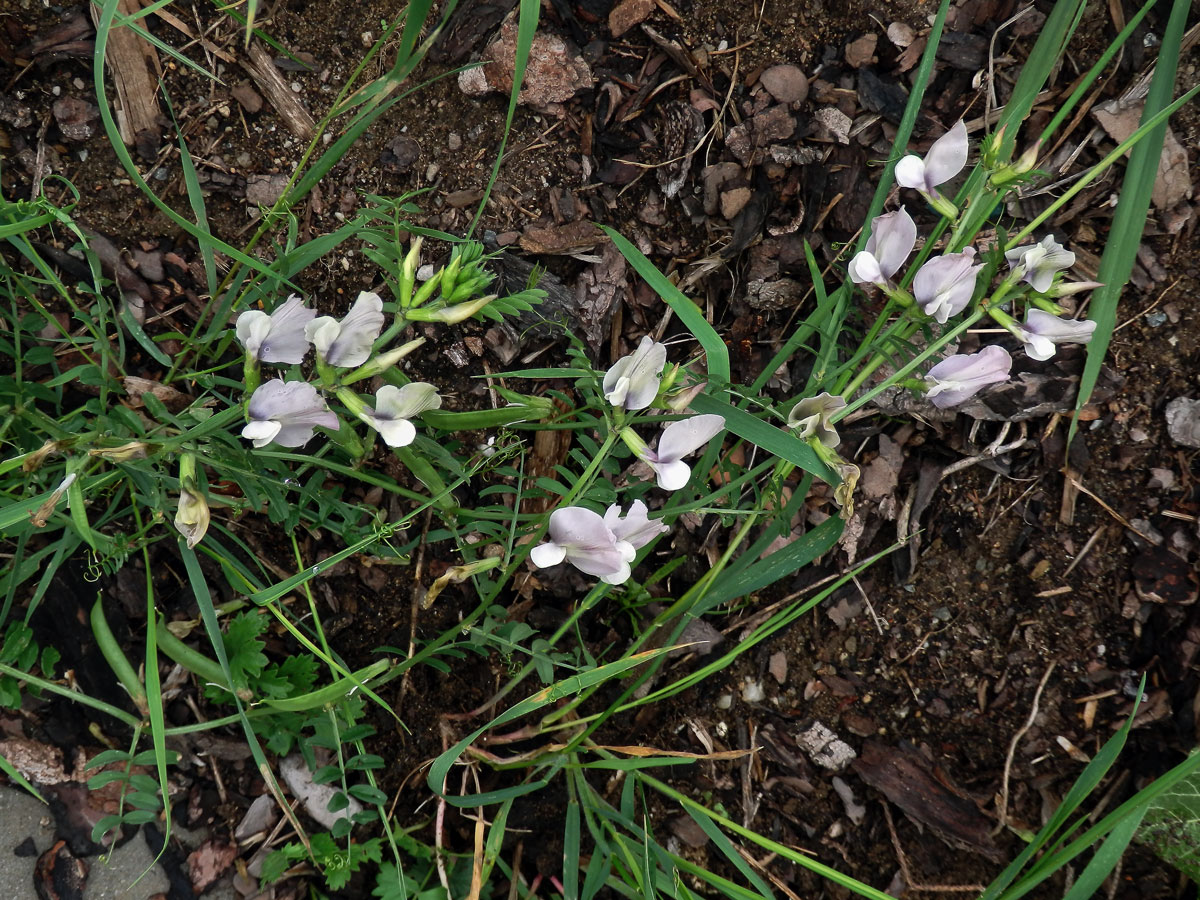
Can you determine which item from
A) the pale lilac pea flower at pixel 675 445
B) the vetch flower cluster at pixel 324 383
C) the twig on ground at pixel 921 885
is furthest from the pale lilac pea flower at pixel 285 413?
the twig on ground at pixel 921 885

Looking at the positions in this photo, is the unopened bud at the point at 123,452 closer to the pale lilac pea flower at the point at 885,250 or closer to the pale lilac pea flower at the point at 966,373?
the pale lilac pea flower at the point at 885,250

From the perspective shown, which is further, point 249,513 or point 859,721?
point 859,721

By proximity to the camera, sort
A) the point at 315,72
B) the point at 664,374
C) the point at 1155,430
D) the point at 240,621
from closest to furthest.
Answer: the point at 664,374 < the point at 240,621 < the point at 315,72 < the point at 1155,430

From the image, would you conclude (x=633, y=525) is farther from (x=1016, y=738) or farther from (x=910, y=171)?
(x=1016, y=738)

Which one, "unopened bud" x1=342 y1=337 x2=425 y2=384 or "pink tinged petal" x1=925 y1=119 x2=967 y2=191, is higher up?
"pink tinged petal" x1=925 y1=119 x2=967 y2=191

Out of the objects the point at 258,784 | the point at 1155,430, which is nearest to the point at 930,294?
the point at 1155,430

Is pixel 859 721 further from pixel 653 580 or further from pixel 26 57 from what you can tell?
pixel 26 57

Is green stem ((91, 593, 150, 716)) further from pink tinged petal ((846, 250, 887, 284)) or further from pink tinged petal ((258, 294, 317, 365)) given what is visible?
pink tinged petal ((846, 250, 887, 284))

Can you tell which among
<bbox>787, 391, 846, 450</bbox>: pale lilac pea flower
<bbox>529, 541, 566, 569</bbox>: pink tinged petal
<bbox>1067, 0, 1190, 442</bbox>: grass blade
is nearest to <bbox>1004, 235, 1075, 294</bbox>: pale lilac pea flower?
A: <bbox>787, 391, 846, 450</bbox>: pale lilac pea flower
